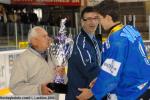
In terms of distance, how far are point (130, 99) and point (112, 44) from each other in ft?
1.18

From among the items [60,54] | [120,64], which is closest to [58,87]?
[60,54]

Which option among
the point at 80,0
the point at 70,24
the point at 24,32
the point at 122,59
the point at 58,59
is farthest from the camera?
the point at 80,0

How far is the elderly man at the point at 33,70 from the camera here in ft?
10.5

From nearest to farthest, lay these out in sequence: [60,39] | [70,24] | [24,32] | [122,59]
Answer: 1. [122,59]
2. [60,39]
3. [24,32]
4. [70,24]

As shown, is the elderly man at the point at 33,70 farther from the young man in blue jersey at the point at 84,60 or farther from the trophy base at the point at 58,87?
the young man in blue jersey at the point at 84,60

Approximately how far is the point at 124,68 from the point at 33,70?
93cm

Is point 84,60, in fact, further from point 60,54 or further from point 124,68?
point 60,54

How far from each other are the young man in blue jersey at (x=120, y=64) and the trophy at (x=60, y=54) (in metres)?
0.65

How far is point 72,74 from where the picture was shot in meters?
3.13

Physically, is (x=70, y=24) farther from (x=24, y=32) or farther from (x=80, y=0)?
(x=24, y=32)

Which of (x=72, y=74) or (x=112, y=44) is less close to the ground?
(x=112, y=44)

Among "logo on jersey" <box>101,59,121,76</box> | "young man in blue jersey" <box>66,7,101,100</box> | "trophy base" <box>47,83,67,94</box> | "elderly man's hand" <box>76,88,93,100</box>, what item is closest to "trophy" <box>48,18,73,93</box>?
"trophy base" <box>47,83,67,94</box>

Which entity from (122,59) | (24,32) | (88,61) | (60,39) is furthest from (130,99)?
(24,32)

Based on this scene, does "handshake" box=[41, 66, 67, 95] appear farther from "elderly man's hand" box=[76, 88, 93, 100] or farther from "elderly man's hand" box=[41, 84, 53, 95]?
"elderly man's hand" box=[76, 88, 93, 100]
